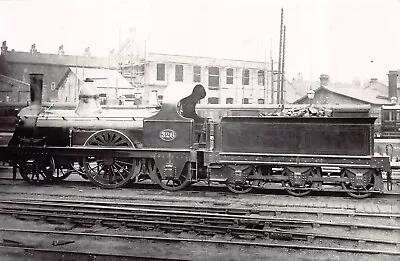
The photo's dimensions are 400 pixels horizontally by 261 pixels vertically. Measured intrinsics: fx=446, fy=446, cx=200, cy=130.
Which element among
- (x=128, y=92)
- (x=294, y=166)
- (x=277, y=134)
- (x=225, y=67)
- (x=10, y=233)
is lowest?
(x=10, y=233)

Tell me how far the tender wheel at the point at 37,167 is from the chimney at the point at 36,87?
1.45 metres

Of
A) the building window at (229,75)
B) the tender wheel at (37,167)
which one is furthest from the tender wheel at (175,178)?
the building window at (229,75)

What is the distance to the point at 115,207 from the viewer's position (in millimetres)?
8648

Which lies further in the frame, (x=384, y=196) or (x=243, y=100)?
(x=243, y=100)

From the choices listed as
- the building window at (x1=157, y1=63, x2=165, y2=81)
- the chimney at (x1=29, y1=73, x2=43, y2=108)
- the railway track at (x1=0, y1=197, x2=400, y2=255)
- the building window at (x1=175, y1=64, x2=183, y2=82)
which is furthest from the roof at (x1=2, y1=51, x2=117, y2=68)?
the railway track at (x1=0, y1=197, x2=400, y2=255)

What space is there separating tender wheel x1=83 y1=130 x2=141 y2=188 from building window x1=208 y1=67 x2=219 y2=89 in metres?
24.6

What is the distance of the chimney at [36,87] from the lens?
448 inches

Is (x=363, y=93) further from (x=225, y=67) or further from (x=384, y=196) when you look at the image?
(x=384, y=196)

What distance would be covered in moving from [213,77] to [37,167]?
24.8 metres

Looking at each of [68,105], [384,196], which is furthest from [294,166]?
[68,105]

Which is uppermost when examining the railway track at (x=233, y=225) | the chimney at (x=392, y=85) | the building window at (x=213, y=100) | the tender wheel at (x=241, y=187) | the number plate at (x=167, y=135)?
the chimney at (x=392, y=85)

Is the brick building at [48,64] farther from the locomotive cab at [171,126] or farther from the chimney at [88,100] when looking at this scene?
the locomotive cab at [171,126]

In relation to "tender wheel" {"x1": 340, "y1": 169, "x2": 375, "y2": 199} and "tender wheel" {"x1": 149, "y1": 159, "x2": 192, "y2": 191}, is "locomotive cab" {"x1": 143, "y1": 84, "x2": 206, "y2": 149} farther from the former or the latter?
"tender wheel" {"x1": 340, "y1": 169, "x2": 375, "y2": 199}

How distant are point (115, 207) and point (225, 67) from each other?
28.1 metres
